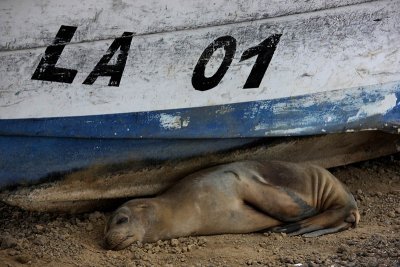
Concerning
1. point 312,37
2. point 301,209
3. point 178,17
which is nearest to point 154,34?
point 178,17

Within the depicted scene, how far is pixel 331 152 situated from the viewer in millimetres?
5789

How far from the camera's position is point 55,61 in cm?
497

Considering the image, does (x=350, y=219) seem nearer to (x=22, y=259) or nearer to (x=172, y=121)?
(x=172, y=121)

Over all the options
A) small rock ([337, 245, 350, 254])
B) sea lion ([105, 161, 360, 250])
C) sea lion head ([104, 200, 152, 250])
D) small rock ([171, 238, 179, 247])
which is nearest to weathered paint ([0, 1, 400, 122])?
sea lion ([105, 161, 360, 250])

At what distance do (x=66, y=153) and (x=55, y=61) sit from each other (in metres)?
0.60

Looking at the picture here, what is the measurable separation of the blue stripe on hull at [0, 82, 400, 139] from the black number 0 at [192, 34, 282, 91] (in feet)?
0.50

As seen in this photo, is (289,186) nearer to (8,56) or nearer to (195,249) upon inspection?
(195,249)

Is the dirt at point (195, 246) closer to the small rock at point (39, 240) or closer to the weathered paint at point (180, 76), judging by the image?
the small rock at point (39, 240)

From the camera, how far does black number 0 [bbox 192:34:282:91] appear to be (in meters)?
5.14

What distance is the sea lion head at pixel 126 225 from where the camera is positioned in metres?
4.88

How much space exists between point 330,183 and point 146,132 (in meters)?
1.29

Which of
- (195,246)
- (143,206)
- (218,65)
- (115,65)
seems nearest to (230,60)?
(218,65)

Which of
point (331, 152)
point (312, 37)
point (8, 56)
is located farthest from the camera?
point (331, 152)

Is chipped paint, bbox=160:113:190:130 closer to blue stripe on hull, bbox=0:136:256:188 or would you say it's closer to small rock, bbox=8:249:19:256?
blue stripe on hull, bbox=0:136:256:188
